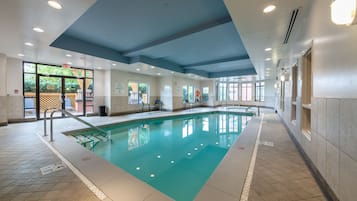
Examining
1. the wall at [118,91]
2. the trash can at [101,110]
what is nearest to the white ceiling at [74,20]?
the wall at [118,91]

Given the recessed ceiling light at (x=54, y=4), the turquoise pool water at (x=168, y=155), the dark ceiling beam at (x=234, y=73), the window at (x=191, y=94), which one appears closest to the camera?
the recessed ceiling light at (x=54, y=4)

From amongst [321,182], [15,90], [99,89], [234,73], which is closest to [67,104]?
[99,89]

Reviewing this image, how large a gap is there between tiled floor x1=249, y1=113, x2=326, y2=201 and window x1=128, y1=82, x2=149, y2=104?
8.69 meters

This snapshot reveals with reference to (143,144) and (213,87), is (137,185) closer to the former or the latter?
(143,144)

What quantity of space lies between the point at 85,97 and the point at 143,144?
6016 millimetres

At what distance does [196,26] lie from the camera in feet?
14.7

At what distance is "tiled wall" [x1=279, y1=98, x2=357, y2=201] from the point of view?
4.41 feet

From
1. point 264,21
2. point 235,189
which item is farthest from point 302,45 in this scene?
point 235,189

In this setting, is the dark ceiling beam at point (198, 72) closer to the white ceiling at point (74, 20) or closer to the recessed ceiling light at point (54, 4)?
the white ceiling at point (74, 20)

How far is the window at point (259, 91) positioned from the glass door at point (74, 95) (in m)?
15.2

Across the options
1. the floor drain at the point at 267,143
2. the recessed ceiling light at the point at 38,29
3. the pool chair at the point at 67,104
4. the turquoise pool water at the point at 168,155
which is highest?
the recessed ceiling light at the point at 38,29

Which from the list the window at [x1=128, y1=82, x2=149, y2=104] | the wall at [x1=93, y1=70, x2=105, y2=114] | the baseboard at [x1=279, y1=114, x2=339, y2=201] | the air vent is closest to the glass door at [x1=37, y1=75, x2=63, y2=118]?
the wall at [x1=93, y1=70, x2=105, y2=114]

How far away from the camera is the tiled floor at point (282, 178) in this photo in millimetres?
1812

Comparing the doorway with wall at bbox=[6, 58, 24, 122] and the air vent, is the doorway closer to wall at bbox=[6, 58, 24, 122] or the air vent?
wall at bbox=[6, 58, 24, 122]
